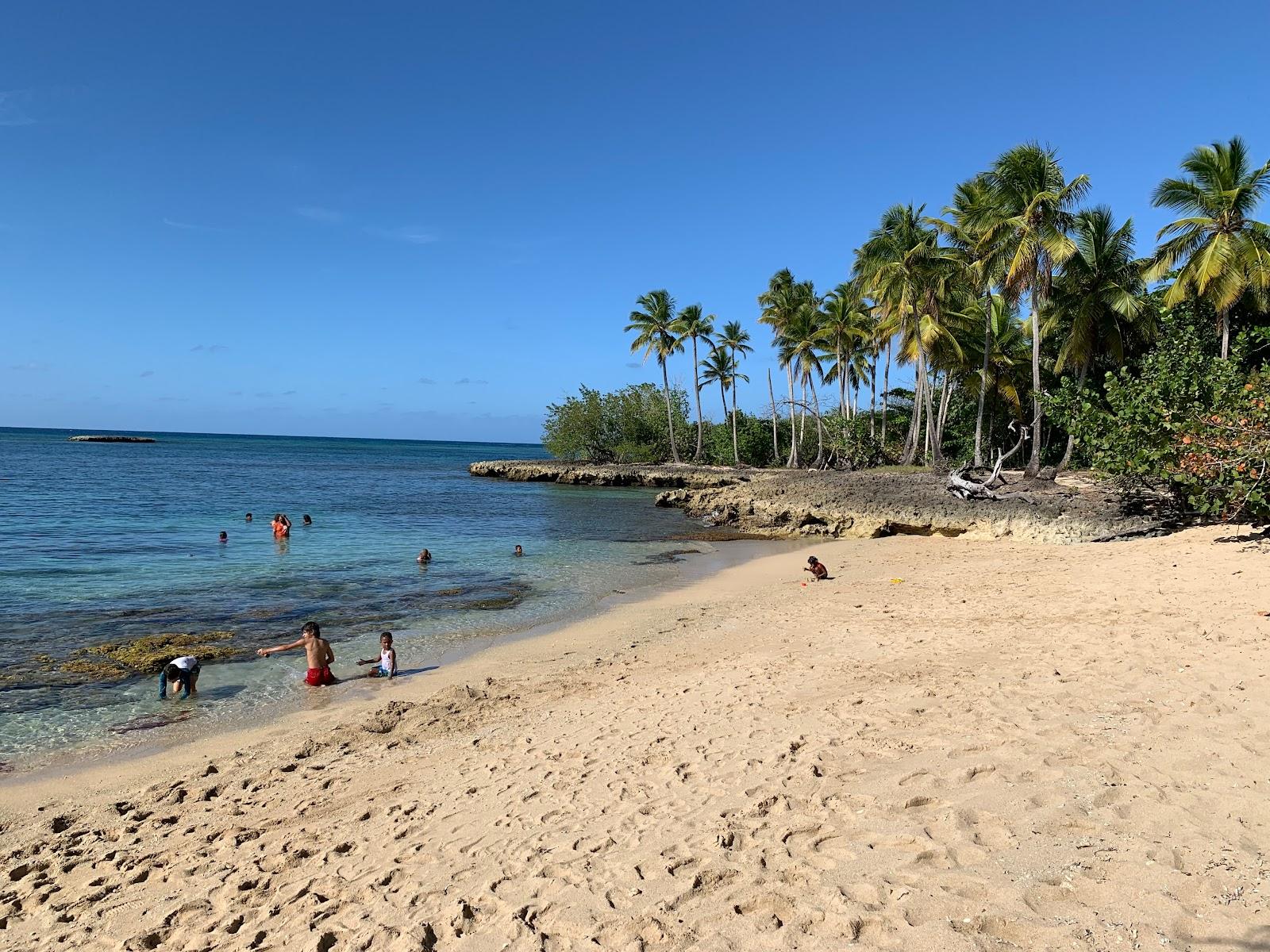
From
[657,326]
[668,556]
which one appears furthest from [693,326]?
[668,556]

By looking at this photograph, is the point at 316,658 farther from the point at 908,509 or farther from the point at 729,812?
the point at 908,509

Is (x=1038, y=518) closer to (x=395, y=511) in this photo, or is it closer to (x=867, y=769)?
(x=867, y=769)

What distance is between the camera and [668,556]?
22531 mm

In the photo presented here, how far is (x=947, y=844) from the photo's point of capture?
4.34 m

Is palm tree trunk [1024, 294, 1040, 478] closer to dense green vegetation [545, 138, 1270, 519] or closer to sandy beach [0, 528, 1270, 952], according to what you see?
dense green vegetation [545, 138, 1270, 519]

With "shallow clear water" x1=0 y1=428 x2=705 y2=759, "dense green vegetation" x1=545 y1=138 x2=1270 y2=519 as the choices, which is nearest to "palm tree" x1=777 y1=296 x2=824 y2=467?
"dense green vegetation" x1=545 y1=138 x2=1270 y2=519

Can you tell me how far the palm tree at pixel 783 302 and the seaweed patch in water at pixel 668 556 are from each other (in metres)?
26.3

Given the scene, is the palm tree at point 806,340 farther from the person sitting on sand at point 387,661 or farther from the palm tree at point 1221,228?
the person sitting on sand at point 387,661

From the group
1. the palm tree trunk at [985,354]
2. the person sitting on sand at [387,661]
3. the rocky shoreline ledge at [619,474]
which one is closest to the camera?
the person sitting on sand at [387,661]

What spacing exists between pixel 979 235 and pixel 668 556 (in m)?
18.6

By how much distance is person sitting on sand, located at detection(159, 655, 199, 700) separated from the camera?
31.2ft

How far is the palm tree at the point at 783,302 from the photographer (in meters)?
48.2

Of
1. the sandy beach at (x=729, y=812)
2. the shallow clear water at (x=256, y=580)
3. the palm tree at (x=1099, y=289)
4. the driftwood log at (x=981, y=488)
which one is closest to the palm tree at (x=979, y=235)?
the palm tree at (x=1099, y=289)

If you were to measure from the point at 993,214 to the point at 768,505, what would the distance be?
46.9 ft
